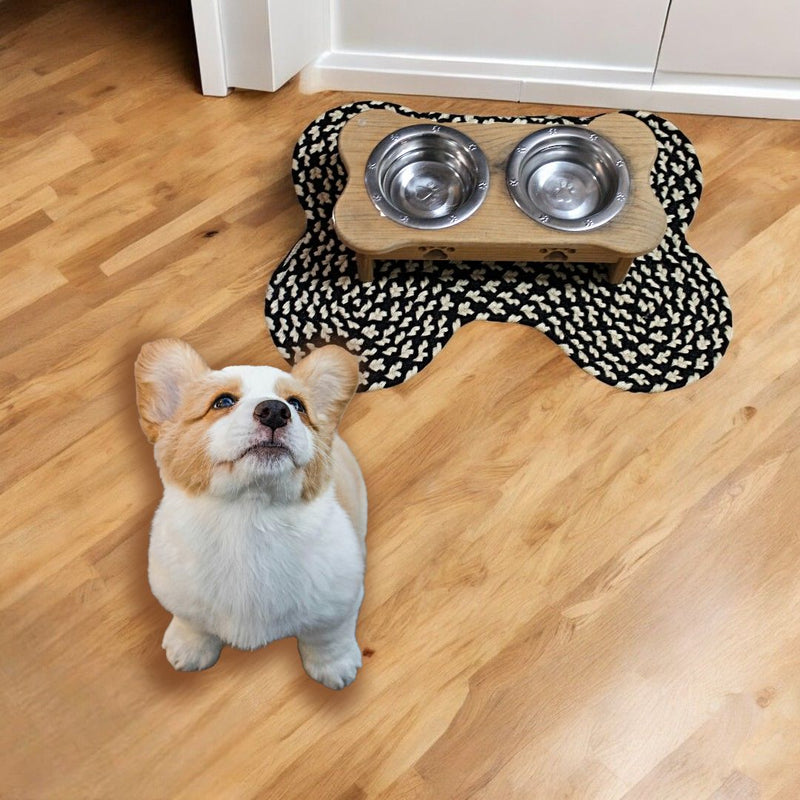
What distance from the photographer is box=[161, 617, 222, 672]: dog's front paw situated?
4.65 feet

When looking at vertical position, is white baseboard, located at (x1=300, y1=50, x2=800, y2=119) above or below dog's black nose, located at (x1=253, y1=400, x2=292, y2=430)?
below

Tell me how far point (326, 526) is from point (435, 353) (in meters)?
0.59

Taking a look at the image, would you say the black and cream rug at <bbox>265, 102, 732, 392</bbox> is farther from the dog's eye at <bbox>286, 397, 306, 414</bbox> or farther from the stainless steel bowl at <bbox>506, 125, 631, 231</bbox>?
the dog's eye at <bbox>286, 397, 306, 414</bbox>

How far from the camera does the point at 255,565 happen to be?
1.26 metres

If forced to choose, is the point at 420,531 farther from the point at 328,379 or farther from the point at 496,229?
the point at 496,229

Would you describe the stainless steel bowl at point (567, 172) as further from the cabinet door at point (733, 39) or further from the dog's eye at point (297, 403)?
the dog's eye at point (297, 403)

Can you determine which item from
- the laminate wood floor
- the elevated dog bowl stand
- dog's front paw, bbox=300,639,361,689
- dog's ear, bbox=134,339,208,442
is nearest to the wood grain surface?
the elevated dog bowl stand

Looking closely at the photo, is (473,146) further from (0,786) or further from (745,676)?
(0,786)

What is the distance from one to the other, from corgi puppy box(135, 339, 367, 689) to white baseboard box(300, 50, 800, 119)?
106 cm

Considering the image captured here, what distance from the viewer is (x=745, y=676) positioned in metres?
1.46

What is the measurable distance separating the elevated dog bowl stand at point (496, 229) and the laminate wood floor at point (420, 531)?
178 millimetres

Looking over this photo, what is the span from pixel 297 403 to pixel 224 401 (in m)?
0.10

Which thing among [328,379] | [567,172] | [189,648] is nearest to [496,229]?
[567,172]

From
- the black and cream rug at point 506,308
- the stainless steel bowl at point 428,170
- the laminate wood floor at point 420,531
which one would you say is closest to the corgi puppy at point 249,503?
the laminate wood floor at point 420,531
